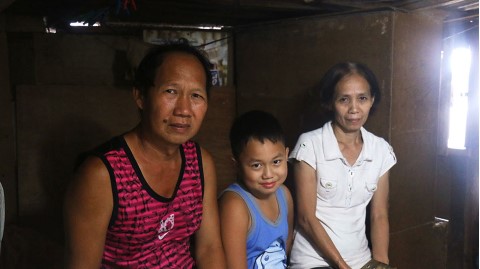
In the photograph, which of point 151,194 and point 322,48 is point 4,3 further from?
point 322,48

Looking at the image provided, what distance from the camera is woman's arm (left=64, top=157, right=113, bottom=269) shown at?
165 centimetres

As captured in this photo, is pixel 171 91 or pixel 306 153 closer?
pixel 171 91

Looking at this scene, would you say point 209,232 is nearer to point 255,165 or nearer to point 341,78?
point 255,165

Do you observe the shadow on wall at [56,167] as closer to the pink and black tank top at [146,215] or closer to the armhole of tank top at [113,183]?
the pink and black tank top at [146,215]

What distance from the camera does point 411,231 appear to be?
3307 mm

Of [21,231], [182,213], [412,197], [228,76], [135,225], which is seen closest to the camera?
[135,225]

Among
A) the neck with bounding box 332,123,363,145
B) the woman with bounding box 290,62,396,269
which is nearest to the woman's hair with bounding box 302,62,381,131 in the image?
the woman with bounding box 290,62,396,269

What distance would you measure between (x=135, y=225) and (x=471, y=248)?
3.39m

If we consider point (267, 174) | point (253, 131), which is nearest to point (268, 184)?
point (267, 174)

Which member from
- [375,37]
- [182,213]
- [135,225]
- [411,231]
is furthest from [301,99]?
[135,225]

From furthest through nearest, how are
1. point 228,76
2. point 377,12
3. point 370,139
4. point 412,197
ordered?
point 228,76 → point 412,197 → point 377,12 → point 370,139

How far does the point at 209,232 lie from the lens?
2.07 m

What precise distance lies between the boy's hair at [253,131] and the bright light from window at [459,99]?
2.77 metres

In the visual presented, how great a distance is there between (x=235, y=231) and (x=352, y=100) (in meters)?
1.02
